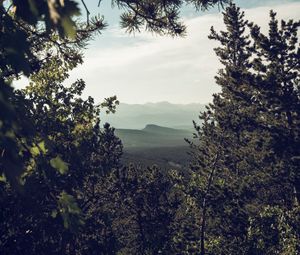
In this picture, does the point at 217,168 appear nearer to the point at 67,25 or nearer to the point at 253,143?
the point at 253,143

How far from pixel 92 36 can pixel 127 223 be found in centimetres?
2070

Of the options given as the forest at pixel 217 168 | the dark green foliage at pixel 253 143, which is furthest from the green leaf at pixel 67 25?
the dark green foliage at pixel 253 143

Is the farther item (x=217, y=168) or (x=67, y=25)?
(x=217, y=168)

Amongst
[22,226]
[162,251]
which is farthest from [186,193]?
[22,226]

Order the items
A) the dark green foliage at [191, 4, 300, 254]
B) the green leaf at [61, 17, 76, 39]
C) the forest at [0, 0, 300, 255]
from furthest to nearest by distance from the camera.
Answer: the dark green foliage at [191, 4, 300, 254] < the forest at [0, 0, 300, 255] < the green leaf at [61, 17, 76, 39]

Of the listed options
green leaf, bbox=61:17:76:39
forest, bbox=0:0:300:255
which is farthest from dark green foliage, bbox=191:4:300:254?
green leaf, bbox=61:17:76:39

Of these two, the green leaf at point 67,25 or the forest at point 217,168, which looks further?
the forest at point 217,168

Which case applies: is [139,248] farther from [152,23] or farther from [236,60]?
[152,23]

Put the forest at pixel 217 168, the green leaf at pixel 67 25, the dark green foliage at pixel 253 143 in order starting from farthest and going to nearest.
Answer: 1. the dark green foliage at pixel 253 143
2. the forest at pixel 217 168
3. the green leaf at pixel 67 25

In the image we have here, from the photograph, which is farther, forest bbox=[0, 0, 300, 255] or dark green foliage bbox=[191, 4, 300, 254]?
dark green foliage bbox=[191, 4, 300, 254]

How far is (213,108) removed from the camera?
2834 centimetres

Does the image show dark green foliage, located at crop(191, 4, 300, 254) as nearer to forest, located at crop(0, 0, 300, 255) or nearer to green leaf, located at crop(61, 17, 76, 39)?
forest, located at crop(0, 0, 300, 255)

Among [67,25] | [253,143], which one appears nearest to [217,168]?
[253,143]

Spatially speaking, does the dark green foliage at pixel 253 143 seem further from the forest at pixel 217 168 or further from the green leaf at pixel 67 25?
the green leaf at pixel 67 25
